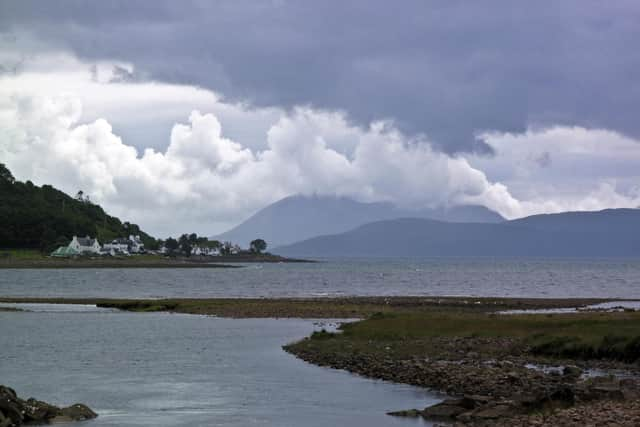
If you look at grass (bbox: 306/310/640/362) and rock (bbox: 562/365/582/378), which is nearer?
rock (bbox: 562/365/582/378)

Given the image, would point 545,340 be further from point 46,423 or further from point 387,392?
point 46,423

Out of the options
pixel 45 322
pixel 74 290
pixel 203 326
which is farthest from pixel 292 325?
pixel 74 290

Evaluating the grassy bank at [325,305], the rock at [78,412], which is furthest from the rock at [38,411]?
the grassy bank at [325,305]

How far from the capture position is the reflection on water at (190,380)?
3538cm

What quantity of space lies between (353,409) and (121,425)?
9430 mm

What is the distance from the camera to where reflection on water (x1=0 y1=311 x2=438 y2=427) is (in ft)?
116

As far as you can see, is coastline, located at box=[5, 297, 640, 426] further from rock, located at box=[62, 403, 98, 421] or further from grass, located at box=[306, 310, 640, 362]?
rock, located at box=[62, 403, 98, 421]

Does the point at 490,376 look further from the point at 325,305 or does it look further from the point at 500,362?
the point at 325,305

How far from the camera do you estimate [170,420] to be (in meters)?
34.5

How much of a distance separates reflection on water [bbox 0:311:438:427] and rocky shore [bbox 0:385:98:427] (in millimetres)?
899

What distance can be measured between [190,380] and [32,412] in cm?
1192

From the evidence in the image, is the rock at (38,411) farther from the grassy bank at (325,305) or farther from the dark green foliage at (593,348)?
the grassy bank at (325,305)

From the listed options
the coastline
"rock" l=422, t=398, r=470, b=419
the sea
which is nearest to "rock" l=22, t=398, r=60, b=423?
the sea

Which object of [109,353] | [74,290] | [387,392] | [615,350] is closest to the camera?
[387,392]
